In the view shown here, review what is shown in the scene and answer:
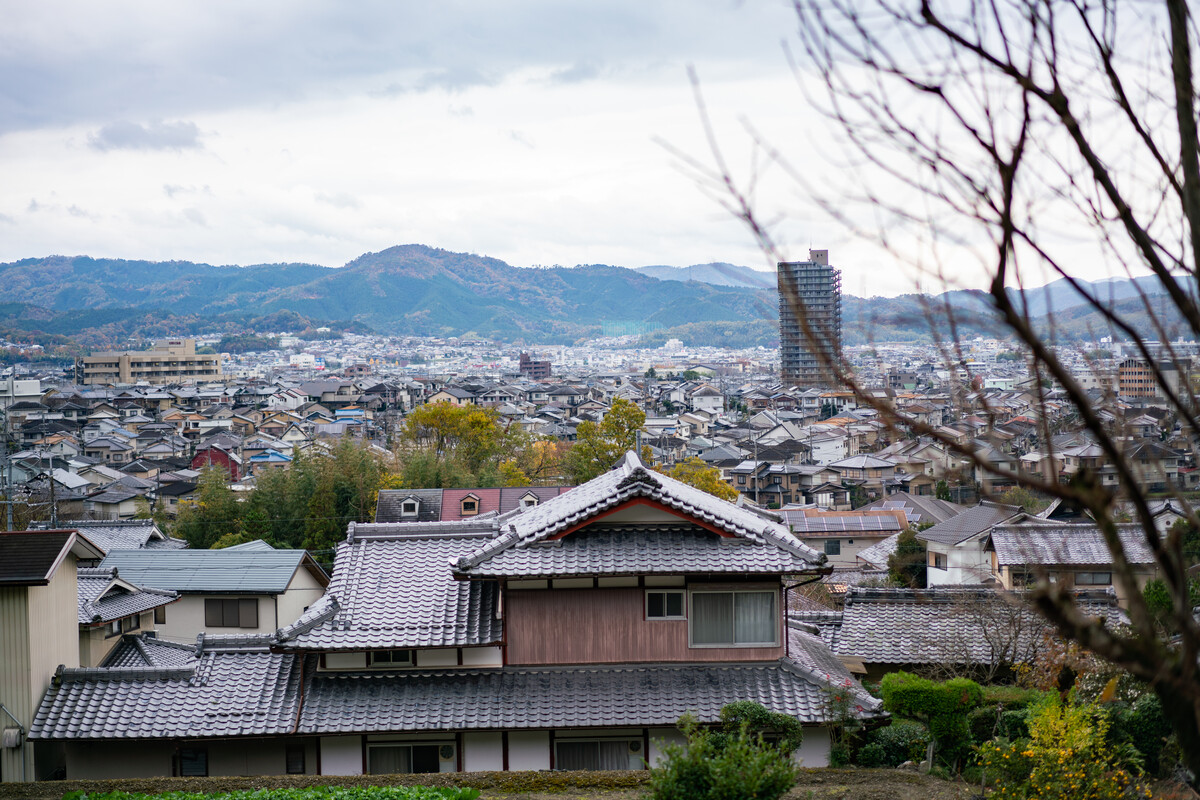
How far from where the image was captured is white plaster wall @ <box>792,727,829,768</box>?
8734 millimetres

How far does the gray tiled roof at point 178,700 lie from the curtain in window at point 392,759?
2.72 feet

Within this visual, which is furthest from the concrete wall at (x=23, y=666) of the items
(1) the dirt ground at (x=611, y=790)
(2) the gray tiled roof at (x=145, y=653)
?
(2) the gray tiled roof at (x=145, y=653)

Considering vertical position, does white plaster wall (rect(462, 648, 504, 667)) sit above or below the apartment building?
below

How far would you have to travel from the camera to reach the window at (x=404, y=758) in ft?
28.8

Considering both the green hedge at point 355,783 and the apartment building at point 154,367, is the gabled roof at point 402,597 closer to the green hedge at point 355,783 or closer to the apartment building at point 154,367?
the green hedge at point 355,783

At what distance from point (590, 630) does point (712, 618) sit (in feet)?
3.93

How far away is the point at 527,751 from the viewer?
8.72 metres

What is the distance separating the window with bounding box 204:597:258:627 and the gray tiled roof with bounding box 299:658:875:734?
25.7ft

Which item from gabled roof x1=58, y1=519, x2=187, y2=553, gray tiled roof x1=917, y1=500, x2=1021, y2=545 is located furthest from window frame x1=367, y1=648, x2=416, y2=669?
gray tiled roof x1=917, y1=500, x2=1021, y2=545

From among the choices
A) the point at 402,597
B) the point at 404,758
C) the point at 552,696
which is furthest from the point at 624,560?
the point at 404,758

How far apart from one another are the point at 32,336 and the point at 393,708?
549ft

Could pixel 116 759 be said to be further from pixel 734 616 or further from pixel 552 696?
pixel 734 616

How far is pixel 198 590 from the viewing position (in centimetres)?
1614

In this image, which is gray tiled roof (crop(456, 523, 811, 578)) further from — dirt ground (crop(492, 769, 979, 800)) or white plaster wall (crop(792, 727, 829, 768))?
dirt ground (crop(492, 769, 979, 800))
